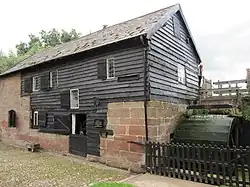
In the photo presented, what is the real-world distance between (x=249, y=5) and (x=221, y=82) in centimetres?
462

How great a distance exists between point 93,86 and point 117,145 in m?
3.04

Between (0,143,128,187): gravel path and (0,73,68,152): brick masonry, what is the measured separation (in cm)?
170

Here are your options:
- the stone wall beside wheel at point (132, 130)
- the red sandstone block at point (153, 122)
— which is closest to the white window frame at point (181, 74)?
the stone wall beside wheel at point (132, 130)

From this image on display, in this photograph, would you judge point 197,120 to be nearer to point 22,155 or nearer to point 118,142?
point 118,142

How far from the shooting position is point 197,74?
53.8ft

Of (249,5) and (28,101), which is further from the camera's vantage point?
(28,101)

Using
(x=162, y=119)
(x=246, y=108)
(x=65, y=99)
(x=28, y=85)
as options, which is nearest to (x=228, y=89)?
(x=246, y=108)

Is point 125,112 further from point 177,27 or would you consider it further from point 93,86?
point 177,27

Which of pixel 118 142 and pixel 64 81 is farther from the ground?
pixel 64 81

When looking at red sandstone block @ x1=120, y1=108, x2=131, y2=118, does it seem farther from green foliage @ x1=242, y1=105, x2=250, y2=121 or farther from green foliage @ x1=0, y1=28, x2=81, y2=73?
green foliage @ x1=0, y1=28, x2=81, y2=73

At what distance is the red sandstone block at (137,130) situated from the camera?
1009 cm

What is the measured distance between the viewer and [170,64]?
1237 centimetres

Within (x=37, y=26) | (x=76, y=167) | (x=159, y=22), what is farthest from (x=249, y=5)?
(x=37, y=26)

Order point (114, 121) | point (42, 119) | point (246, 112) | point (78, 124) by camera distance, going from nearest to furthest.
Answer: point (114, 121)
point (246, 112)
point (78, 124)
point (42, 119)
